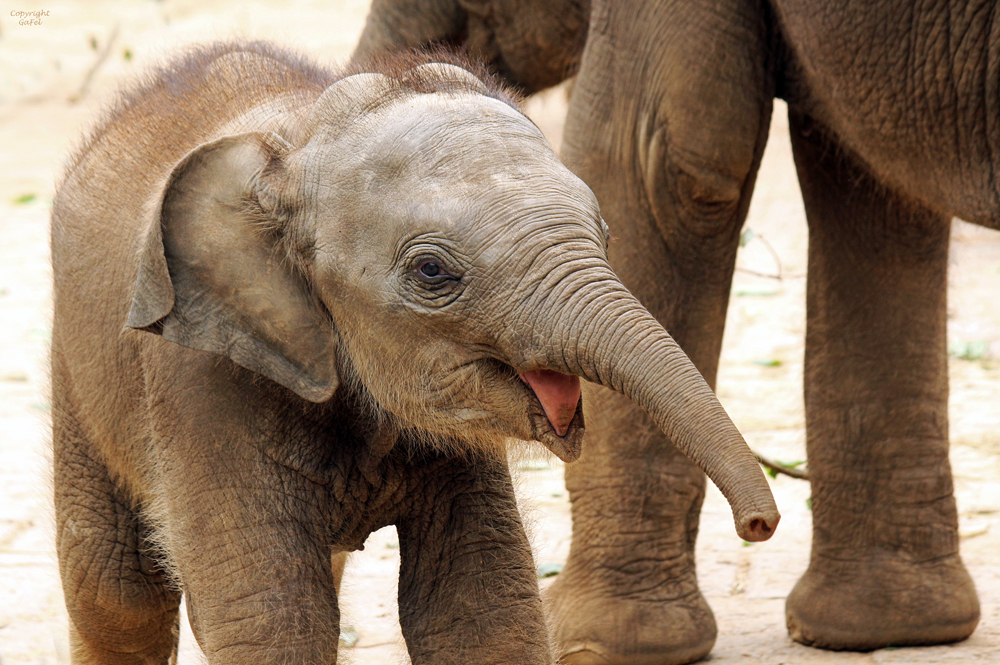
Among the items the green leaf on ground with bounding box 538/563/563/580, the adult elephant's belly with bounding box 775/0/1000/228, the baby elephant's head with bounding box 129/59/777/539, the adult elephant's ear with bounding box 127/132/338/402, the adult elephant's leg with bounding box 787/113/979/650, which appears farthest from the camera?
the green leaf on ground with bounding box 538/563/563/580

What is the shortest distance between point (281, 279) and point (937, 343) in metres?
2.00

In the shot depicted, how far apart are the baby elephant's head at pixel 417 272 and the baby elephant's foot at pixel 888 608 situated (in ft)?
5.57

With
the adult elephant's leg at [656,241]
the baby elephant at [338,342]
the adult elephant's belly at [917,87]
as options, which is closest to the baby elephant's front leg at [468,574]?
the baby elephant at [338,342]

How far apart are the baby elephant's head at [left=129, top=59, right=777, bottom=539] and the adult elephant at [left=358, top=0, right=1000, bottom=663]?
0.91 m

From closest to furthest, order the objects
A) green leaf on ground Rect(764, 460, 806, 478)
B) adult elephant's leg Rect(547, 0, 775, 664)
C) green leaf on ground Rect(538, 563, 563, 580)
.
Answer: adult elephant's leg Rect(547, 0, 775, 664), green leaf on ground Rect(538, 563, 563, 580), green leaf on ground Rect(764, 460, 806, 478)

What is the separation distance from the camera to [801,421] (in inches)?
228

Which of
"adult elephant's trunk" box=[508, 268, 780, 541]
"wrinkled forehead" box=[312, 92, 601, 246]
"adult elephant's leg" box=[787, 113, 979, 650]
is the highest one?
"wrinkled forehead" box=[312, 92, 601, 246]

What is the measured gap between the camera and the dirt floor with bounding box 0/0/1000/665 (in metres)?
3.81

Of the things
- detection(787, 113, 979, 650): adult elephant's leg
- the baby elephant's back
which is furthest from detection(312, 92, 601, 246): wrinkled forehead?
detection(787, 113, 979, 650): adult elephant's leg

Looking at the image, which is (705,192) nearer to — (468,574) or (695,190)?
(695,190)

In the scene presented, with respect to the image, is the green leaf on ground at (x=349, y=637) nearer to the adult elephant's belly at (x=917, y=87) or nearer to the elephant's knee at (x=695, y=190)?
the elephant's knee at (x=695, y=190)

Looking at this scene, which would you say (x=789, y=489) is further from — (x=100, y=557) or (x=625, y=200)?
(x=100, y=557)

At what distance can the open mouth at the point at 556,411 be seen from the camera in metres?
2.24

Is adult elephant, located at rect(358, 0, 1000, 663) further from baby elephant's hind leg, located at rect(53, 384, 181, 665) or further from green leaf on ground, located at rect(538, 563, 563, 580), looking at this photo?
baby elephant's hind leg, located at rect(53, 384, 181, 665)
